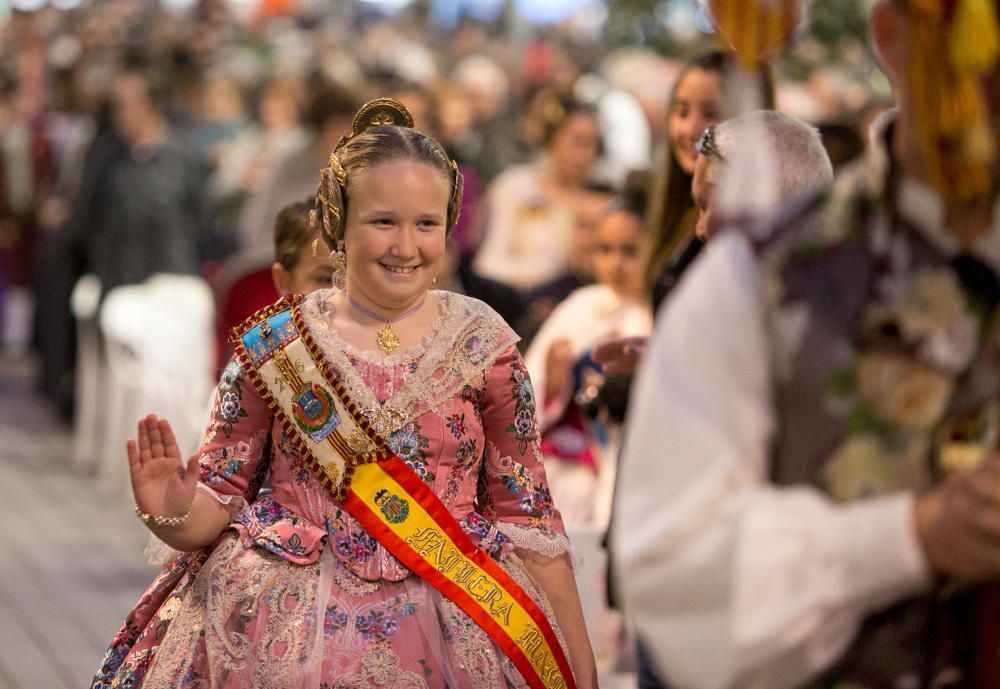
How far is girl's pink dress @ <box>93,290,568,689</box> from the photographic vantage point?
2391mm

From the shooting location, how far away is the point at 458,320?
2.59 meters

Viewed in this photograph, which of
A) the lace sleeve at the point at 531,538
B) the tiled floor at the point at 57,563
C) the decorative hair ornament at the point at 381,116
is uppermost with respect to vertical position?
the decorative hair ornament at the point at 381,116

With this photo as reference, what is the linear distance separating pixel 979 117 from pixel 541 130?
6.24 m

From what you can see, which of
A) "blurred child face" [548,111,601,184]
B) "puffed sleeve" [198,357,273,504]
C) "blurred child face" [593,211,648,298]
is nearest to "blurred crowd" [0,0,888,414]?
"blurred child face" [548,111,601,184]

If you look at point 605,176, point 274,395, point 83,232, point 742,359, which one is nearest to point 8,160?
point 83,232

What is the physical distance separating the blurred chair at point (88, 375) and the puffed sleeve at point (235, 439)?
5.82m

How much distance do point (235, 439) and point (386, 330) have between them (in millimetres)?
285

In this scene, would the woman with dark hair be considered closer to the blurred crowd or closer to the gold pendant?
the blurred crowd

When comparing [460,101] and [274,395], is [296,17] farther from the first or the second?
[274,395]

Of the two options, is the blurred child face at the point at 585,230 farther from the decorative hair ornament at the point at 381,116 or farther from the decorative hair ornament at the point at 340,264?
the decorative hair ornament at the point at 340,264

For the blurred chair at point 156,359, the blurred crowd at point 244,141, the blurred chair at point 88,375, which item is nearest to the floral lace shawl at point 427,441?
the blurred crowd at point 244,141

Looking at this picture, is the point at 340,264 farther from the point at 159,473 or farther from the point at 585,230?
the point at 585,230

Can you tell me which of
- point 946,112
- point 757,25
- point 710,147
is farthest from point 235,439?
point 946,112

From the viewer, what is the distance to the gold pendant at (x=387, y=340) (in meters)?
2.55
